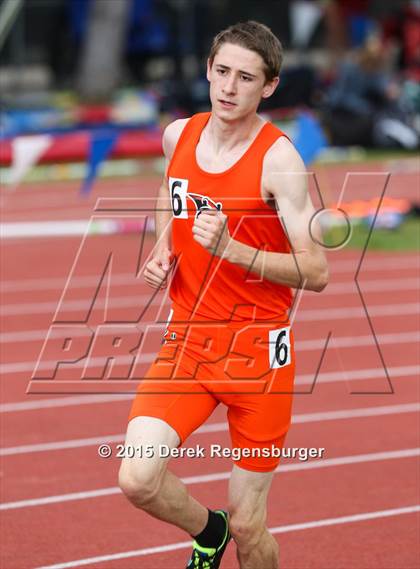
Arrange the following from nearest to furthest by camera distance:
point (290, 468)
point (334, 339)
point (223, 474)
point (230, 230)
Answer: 1. point (230, 230)
2. point (223, 474)
3. point (290, 468)
4. point (334, 339)

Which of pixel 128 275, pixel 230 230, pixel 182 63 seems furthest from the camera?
pixel 182 63

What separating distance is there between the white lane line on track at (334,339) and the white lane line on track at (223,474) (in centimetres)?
219

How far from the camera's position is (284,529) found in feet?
17.6

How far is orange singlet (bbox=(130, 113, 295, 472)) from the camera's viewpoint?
4141 millimetres

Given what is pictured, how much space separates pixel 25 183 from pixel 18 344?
360 inches

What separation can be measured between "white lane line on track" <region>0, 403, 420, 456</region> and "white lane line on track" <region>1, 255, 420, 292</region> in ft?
12.9

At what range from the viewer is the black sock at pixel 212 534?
4309mm

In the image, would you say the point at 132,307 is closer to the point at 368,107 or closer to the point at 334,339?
the point at 334,339

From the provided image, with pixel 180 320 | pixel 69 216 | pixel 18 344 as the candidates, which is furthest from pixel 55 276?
pixel 180 320

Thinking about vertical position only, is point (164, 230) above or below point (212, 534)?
above

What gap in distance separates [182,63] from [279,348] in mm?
19678

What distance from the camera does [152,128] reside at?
2012 cm

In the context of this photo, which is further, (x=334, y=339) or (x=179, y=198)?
(x=334, y=339)

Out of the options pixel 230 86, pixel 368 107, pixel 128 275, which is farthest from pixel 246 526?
pixel 368 107
